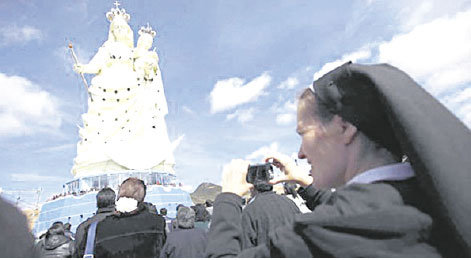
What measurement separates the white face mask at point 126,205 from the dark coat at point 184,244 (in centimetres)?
59

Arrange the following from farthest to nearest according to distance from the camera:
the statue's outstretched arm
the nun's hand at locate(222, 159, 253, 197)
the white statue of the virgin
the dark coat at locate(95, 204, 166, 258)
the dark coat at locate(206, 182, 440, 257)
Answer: the statue's outstretched arm < the white statue of the virgin < the dark coat at locate(95, 204, 166, 258) < the nun's hand at locate(222, 159, 253, 197) < the dark coat at locate(206, 182, 440, 257)

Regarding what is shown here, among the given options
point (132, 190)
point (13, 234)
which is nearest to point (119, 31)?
point (132, 190)

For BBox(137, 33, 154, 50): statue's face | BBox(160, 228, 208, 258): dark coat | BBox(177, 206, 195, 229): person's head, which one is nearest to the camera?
BBox(160, 228, 208, 258): dark coat

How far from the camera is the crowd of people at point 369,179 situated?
0.78 meters

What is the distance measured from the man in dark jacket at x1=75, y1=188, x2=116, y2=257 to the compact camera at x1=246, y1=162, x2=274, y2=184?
208 centimetres

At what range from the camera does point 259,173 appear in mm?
1470

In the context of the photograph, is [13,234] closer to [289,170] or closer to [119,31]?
[289,170]

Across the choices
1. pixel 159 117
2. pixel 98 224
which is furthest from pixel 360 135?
pixel 159 117


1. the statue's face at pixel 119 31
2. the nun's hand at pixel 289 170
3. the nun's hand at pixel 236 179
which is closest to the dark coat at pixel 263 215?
the nun's hand at pixel 289 170

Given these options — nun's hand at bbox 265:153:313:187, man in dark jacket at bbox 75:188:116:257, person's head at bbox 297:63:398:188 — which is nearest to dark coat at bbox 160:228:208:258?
man in dark jacket at bbox 75:188:116:257

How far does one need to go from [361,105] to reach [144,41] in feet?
68.7

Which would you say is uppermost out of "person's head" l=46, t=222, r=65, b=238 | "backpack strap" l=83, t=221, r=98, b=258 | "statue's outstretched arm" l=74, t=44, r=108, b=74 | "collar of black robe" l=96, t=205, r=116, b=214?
"statue's outstretched arm" l=74, t=44, r=108, b=74

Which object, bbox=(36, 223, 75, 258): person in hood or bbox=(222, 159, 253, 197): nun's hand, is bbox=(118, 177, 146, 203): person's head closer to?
bbox=(36, 223, 75, 258): person in hood

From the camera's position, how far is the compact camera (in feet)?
4.65
